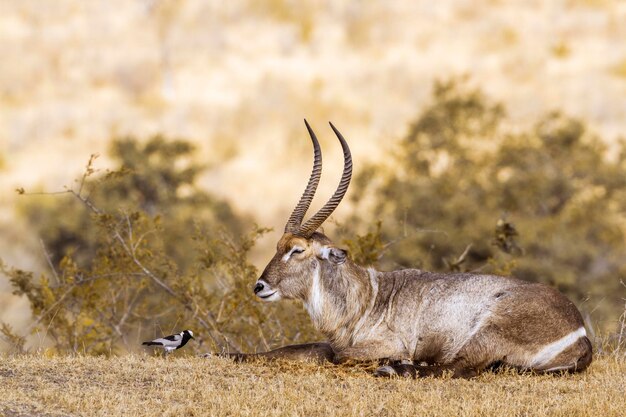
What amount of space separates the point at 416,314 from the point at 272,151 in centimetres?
3639

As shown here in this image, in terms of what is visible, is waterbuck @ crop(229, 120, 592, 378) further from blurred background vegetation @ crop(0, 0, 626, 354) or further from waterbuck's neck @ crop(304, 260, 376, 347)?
blurred background vegetation @ crop(0, 0, 626, 354)

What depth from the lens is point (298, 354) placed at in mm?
8914

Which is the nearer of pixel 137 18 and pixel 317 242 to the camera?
pixel 317 242

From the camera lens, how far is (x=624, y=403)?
282 inches

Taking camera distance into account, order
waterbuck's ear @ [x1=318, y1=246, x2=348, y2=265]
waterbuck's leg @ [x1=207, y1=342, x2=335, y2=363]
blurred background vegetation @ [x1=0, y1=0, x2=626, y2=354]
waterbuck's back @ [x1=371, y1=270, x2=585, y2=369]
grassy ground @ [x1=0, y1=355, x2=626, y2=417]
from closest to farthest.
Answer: grassy ground @ [x1=0, y1=355, x2=626, y2=417] → waterbuck's back @ [x1=371, y1=270, x2=585, y2=369] → waterbuck's leg @ [x1=207, y1=342, x2=335, y2=363] → waterbuck's ear @ [x1=318, y1=246, x2=348, y2=265] → blurred background vegetation @ [x1=0, y1=0, x2=626, y2=354]

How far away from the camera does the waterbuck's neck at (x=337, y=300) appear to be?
9172 mm

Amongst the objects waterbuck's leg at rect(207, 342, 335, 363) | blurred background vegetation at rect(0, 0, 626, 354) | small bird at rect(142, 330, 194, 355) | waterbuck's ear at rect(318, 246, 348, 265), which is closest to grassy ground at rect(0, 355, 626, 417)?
waterbuck's leg at rect(207, 342, 335, 363)

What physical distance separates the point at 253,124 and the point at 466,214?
2458 cm

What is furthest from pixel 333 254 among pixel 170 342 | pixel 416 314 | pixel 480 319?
pixel 170 342

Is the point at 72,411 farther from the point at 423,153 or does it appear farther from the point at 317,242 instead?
the point at 423,153

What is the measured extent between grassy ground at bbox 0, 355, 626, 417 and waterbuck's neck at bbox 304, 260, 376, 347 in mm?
596

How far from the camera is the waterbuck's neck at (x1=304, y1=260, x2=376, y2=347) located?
9.17 metres

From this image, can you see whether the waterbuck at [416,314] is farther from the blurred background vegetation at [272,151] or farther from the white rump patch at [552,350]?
the blurred background vegetation at [272,151]

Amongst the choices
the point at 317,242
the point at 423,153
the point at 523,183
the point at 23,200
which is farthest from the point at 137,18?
the point at 317,242
